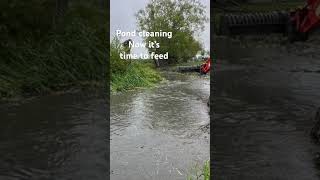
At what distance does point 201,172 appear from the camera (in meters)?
4.98

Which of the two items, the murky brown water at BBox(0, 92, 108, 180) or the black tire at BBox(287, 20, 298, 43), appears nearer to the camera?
the murky brown water at BBox(0, 92, 108, 180)

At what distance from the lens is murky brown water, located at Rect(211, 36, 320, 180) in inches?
196

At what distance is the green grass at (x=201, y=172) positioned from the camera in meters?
4.71

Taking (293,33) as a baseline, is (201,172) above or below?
below

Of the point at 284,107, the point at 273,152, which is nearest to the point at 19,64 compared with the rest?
the point at 284,107

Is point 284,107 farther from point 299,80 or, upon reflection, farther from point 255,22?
point 255,22

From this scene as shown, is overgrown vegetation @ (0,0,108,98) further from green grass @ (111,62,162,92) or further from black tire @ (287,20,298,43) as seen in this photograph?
black tire @ (287,20,298,43)

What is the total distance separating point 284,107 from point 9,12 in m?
6.89

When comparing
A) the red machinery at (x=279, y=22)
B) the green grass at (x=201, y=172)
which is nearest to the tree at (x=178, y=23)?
the red machinery at (x=279, y=22)

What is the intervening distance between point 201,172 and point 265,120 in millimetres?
2403

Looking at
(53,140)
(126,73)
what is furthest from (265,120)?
(126,73)

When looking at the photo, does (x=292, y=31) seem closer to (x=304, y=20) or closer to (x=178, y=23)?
(x=304, y=20)

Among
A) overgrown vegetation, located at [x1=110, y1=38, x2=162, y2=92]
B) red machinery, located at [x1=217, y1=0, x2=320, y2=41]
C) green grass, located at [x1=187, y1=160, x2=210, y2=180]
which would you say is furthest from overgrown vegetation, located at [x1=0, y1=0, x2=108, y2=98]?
green grass, located at [x1=187, y1=160, x2=210, y2=180]

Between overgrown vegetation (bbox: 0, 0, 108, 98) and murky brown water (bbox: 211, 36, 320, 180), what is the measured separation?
351 centimetres
